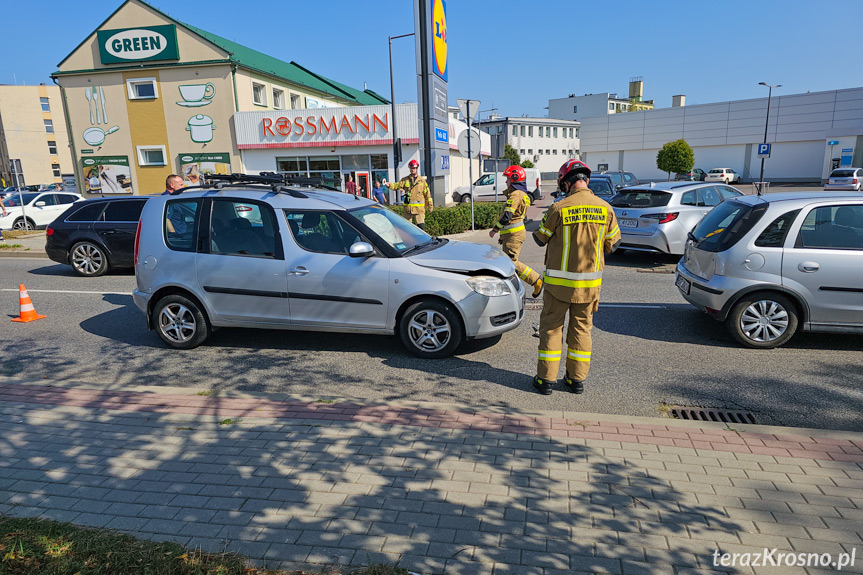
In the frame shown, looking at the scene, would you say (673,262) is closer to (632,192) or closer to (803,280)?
(632,192)

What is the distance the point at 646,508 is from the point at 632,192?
9991mm

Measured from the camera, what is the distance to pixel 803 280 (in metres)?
5.70

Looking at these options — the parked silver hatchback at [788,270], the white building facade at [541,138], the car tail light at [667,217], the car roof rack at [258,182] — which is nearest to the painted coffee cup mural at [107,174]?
the car roof rack at [258,182]

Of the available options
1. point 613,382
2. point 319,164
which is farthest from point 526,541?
point 319,164

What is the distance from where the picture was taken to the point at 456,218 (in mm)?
16812

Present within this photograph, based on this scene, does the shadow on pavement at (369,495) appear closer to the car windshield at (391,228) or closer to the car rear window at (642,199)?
the car windshield at (391,228)

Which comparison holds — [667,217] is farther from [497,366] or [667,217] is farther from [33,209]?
[33,209]

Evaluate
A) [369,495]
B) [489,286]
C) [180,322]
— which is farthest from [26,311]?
[369,495]

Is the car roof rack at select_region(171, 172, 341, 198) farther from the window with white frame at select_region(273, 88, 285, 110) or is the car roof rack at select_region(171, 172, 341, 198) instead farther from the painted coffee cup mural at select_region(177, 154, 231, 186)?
the window with white frame at select_region(273, 88, 285, 110)

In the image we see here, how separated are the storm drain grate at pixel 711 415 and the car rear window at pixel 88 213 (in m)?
11.5

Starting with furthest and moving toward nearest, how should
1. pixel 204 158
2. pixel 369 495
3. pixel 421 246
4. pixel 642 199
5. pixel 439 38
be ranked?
pixel 204 158, pixel 439 38, pixel 642 199, pixel 421 246, pixel 369 495

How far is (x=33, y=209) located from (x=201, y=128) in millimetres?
9851

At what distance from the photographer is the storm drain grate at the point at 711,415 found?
14.4ft

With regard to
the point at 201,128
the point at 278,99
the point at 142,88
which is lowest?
the point at 201,128
